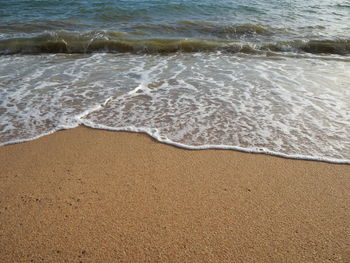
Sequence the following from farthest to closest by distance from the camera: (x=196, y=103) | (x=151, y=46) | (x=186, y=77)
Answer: (x=151, y=46) < (x=186, y=77) < (x=196, y=103)

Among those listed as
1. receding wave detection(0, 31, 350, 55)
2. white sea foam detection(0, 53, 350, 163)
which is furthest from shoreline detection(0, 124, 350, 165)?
receding wave detection(0, 31, 350, 55)

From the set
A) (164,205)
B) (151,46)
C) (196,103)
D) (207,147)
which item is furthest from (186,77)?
(164,205)

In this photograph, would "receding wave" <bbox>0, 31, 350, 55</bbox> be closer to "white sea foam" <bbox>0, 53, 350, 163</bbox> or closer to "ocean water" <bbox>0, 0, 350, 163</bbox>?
"ocean water" <bbox>0, 0, 350, 163</bbox>

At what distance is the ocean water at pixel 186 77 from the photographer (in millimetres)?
3281

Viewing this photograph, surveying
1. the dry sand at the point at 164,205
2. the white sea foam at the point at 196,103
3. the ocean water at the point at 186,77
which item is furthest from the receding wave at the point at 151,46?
the dry sand at the point at 164,205

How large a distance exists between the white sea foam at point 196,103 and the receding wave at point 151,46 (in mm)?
1367

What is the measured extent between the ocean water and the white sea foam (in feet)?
0.05

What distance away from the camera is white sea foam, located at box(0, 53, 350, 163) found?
3.13 meters

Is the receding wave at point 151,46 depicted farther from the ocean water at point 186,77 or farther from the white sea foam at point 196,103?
the white sea foam at point 196,103

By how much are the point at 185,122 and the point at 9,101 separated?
2.67 meters

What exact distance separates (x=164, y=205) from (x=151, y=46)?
5.89 m

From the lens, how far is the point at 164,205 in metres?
2.20

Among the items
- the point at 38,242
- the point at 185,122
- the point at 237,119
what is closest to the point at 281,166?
the point at 237,119

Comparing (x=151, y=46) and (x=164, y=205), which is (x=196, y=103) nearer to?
(x=164, y=205)
